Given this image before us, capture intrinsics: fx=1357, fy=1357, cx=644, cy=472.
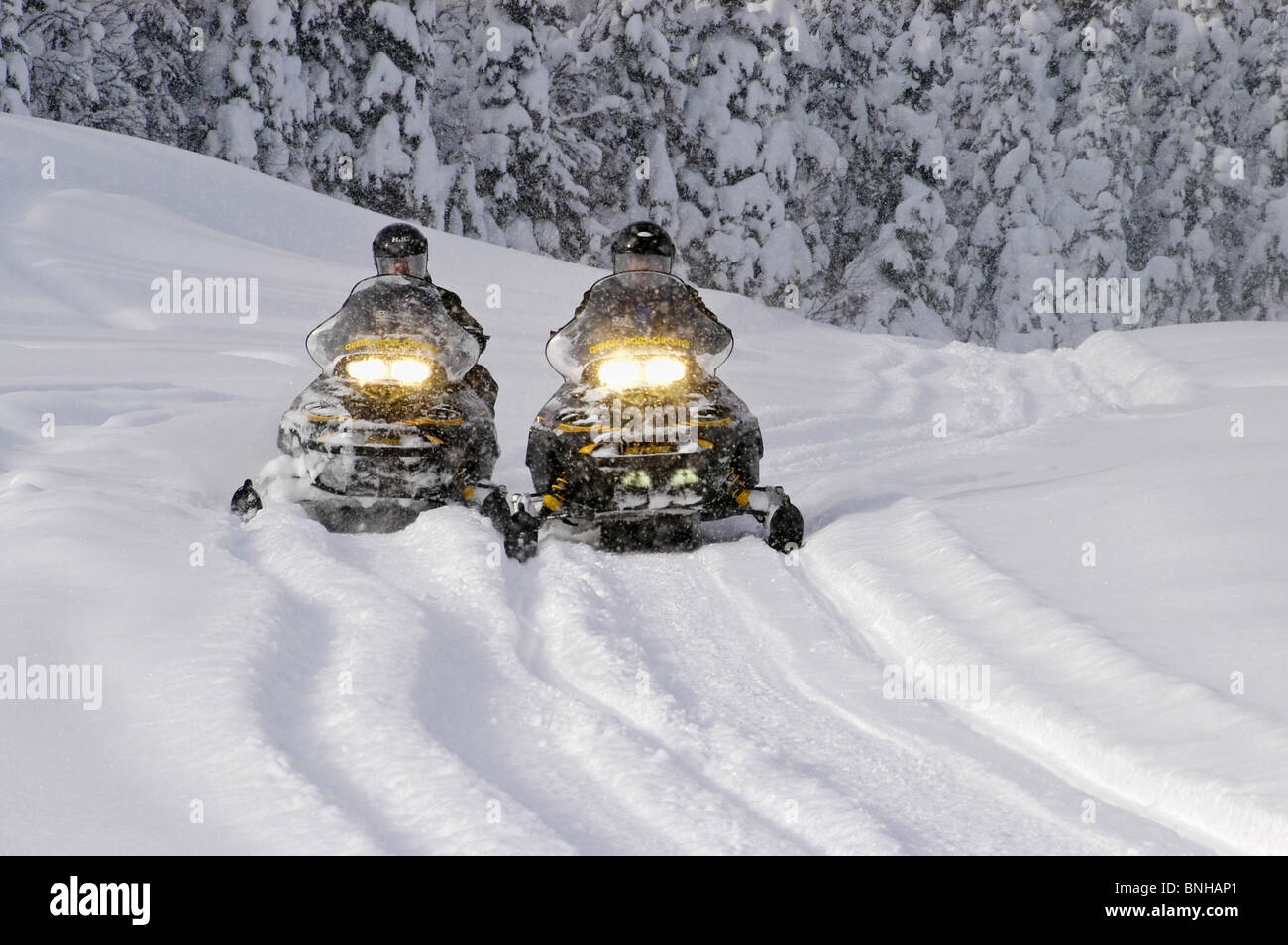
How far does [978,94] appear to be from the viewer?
31.4 m

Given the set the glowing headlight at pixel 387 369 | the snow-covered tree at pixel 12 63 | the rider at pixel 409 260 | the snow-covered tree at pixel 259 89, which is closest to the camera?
the glowing headlight at pixel 387 369

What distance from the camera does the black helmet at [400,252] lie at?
7438 mm

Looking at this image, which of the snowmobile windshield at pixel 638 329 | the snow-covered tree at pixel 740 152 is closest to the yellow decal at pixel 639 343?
the snowmobile windshield at pixel 638 329

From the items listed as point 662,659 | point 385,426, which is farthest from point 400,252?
point 662,659

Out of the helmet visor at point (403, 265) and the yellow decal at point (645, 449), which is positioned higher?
the helmet visor at point (403, 265)

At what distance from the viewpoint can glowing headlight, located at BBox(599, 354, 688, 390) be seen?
21.4 ft

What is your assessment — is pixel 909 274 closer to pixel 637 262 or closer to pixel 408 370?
pixel 637 262

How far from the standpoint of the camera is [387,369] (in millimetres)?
6816

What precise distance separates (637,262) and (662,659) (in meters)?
2.90

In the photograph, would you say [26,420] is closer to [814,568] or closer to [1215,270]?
[814,568]

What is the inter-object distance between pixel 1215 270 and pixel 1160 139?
11.7ft

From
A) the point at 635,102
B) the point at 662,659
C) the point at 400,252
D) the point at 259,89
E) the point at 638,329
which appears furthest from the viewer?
the point at 635,102

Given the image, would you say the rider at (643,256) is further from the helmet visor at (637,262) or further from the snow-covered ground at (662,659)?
the snow-covered ground at (662,659)

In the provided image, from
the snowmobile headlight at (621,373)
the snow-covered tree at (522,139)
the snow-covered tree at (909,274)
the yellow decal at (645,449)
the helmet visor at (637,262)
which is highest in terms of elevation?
the snow-covered tree at (522,139)
